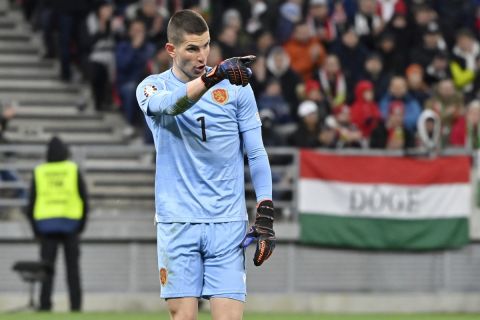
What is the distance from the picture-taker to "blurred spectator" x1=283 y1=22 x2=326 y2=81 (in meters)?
20.6

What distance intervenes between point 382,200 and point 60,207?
4.54 m

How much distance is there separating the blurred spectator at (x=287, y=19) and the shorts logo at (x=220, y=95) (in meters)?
13.0

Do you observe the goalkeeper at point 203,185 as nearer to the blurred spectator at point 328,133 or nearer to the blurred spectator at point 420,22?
the blurred spectator at point 328,133

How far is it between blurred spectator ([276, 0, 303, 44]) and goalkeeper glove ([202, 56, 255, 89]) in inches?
529

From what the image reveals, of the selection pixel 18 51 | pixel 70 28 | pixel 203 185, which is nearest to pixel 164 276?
pixel 203 185

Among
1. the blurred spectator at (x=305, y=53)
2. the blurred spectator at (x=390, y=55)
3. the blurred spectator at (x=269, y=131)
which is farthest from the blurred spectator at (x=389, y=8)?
the blurred spectator at (x=269, y=131)

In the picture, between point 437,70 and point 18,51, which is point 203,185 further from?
point 18,51

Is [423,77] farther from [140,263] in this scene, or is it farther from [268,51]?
[140,263]

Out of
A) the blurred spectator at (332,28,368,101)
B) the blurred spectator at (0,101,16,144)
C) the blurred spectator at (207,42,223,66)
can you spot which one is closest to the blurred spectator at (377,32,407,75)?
Answer: the blurred spectator at (332,28,368,101)

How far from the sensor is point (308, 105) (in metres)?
19.1

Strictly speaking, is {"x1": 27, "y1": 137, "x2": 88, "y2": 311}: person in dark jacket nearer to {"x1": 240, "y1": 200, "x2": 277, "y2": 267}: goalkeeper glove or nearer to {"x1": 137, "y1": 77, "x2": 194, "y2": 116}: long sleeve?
{"x1": 137, "y1": 77, "x2": 194, "y2": 116}: long sleeve

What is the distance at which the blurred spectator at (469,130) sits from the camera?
63.3 feet

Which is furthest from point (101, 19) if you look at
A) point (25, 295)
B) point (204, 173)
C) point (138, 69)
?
point (204, 173)

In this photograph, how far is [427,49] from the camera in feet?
69.5
